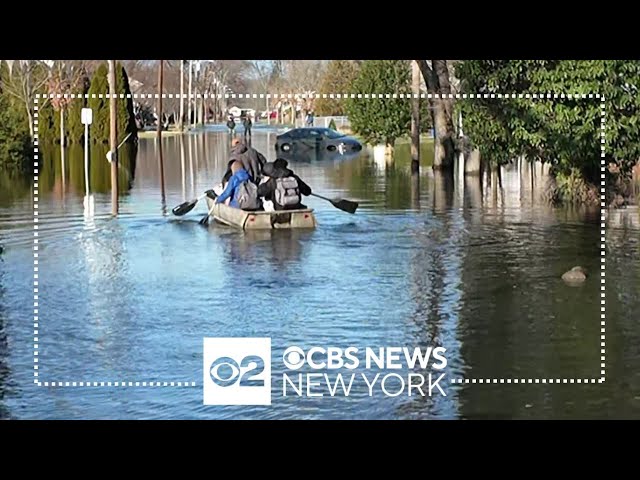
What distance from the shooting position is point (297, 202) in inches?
527

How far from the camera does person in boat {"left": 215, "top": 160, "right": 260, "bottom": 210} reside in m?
13.2

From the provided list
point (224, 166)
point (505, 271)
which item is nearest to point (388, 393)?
point (505, 271)

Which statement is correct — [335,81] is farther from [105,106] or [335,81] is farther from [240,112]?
[105,106]

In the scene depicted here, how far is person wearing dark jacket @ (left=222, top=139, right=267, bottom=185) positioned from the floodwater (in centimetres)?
33

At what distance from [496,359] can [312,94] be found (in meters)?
2.65

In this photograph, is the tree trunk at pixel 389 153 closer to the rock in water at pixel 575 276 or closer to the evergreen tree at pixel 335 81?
the evergreen tree at pixel 335 81

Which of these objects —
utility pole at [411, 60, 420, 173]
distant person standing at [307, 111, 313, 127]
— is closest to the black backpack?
distant person standing at [307, 111, 313, 127]

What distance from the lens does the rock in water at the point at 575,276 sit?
35.4 ft

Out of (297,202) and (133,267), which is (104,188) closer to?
(297,202)

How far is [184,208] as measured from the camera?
13.9 meters

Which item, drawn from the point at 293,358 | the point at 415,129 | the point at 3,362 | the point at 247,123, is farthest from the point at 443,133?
the point at 3,362

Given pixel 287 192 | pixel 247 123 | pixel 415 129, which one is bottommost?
pixel 287 192

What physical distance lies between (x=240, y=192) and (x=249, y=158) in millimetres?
702

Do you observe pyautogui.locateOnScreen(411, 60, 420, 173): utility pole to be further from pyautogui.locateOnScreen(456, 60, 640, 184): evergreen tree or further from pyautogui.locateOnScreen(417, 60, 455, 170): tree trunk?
pyautogui.locateOnScreen(456, 60, 640, 184): evergreen tree
